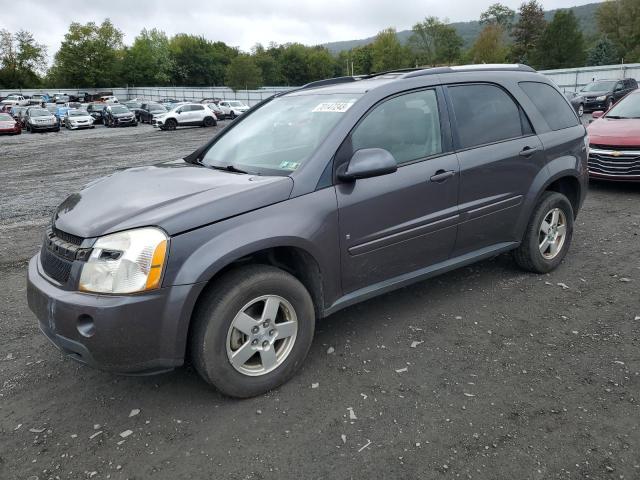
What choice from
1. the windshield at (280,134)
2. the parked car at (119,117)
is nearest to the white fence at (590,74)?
the parked car at (119,117)

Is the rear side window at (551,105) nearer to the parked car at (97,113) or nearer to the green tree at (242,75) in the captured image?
the parked car at (97,113)

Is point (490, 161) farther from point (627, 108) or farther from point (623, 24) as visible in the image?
point (623, 24)

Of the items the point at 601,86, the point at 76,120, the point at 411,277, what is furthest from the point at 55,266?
the point at 76,120

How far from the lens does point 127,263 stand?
2699 mm

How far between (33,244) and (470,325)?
5406 mm

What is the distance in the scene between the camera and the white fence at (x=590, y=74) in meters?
33.5

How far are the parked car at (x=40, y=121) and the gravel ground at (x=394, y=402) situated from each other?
31124 millimetres

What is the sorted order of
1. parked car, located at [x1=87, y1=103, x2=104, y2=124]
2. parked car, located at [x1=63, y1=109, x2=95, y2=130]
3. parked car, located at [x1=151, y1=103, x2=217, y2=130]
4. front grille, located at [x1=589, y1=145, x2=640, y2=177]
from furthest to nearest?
parked car, located at [x1=87, y1=103, x2=104, y2=124], parked car, located at [x1=63, y1=109, x2=95, y2=130], parked car, located at [x1=151, y1=103, x2=217, y2=130], front grille, located at [x1=589, y1=145, x2=640, y2=177]

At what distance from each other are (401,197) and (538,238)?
5.87ft

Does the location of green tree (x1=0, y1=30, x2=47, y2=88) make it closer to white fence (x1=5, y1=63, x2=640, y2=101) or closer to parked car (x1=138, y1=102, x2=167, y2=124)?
white fence (x1=5, y1=63, x2=640, y2=101)

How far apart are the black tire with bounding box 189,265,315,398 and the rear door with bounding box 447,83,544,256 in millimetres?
1577

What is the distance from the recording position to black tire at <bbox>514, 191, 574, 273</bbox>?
4.63m

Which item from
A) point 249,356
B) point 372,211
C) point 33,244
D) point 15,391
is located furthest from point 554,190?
point 33,244

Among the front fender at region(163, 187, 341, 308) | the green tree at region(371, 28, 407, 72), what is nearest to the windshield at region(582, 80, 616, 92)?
the front fender at region(163, 187, 341, 308)
